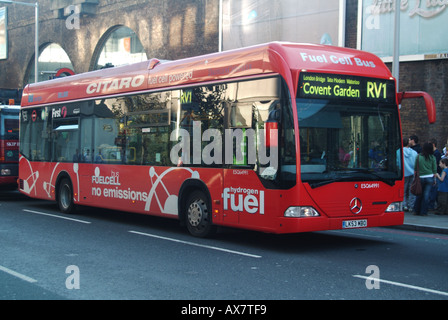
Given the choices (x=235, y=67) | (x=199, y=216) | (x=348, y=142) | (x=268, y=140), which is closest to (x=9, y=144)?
(x=199, y=216)

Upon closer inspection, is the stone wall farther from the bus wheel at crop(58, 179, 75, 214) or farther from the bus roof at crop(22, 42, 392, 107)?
the bus roof at crop(22, 42, 392, 107)

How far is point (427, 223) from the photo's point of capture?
13.6 m

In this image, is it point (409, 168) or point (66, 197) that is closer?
point (66, 197)

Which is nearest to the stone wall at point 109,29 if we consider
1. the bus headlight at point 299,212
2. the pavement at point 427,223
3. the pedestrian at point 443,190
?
the pedestrian at point 443,190

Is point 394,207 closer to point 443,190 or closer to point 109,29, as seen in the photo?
point 443,190

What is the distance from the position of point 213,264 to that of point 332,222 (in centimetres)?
200

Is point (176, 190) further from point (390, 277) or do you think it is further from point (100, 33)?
point (100, 33)

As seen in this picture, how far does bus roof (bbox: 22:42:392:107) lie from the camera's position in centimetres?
964

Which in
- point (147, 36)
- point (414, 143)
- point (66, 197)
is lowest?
point (66, 197)

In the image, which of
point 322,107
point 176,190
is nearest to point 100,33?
point 176,190

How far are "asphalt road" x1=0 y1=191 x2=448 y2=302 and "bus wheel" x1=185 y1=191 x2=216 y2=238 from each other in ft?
0.54

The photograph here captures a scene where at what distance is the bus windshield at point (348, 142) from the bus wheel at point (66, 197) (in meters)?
7.68

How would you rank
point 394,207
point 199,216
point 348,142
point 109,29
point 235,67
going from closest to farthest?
point 348,142 → point 394,207 → point 235,67 → point 199,216 → point 109,29

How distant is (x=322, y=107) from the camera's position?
9.57 m
